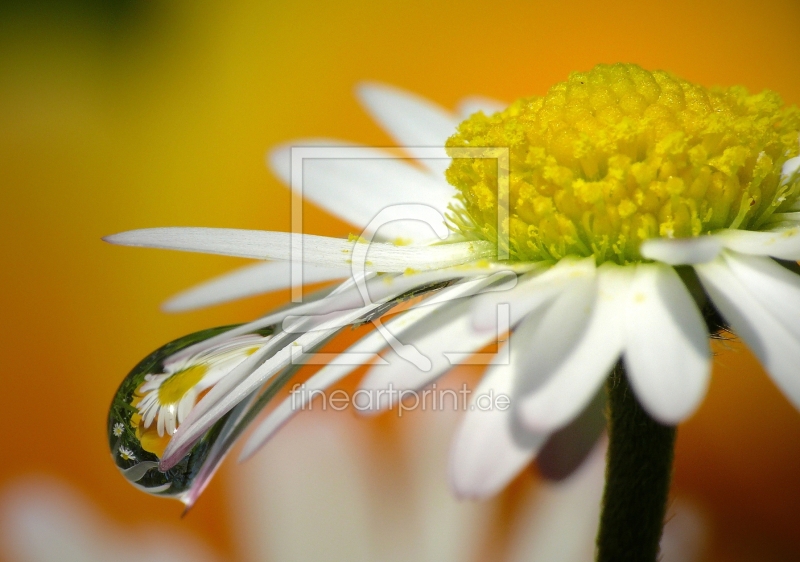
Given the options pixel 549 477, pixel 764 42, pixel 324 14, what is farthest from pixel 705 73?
pixel 549 477

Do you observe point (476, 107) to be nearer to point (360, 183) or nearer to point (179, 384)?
point (360, 183)

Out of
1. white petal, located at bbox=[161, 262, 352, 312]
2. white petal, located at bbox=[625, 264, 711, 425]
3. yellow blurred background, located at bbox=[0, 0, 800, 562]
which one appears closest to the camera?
white petal, located at bbox=[625, 264, 711, 425]

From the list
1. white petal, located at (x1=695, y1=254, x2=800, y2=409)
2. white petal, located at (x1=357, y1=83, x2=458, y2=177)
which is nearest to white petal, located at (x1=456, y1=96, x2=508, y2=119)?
white petal, located at (x1=357, y1=83, x2=458, y2=177)

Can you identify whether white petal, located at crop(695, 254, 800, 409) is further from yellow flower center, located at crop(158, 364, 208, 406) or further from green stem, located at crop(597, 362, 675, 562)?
yellow flower center, located at crop(158, 364, 208, 406)

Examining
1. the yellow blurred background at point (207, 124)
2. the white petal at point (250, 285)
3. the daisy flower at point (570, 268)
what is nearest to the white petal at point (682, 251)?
the daisy flower at point (570, 268)

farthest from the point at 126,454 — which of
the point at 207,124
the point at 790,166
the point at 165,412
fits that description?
the point at 207,124

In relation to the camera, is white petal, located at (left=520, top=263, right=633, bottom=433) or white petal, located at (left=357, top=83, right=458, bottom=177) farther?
white petal, located at (left=357, top=83, right=458, bottom=177)
